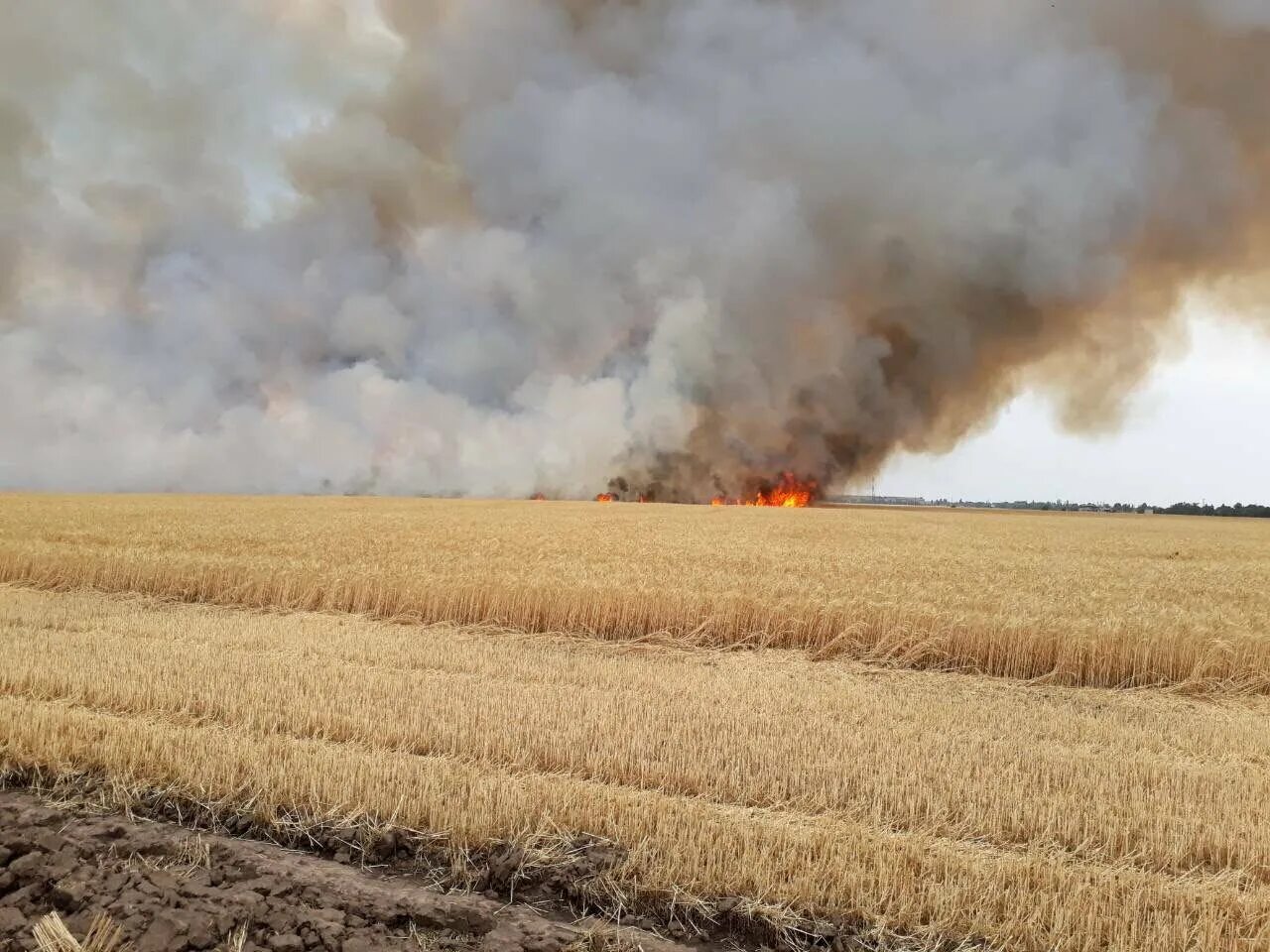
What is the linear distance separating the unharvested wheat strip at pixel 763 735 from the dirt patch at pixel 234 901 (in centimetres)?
185

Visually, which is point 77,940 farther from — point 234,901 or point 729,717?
point 729,717

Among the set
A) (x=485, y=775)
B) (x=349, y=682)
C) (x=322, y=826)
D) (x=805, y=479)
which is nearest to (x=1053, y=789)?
(x=485, y=775)

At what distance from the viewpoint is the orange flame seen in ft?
310

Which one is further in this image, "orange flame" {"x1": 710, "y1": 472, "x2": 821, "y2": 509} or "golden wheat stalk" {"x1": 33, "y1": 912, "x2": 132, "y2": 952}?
"orange flame" {"x1": 710, "y1": 472, "x2": 821, "y2": 509}

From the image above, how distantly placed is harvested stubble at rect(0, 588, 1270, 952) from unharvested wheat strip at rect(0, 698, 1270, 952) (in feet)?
0.05

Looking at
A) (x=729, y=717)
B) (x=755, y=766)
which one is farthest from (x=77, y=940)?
(x=729, y=717)

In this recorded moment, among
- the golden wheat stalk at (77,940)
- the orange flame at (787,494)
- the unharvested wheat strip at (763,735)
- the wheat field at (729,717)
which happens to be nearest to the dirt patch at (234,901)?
the golden wheat stalk at (77,940)

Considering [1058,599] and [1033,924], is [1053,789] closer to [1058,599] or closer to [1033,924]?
[1033,924]

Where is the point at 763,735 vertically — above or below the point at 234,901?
above

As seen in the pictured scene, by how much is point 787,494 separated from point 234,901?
94557mm

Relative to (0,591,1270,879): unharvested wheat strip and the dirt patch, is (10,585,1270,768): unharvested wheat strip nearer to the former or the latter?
(0,591,1270,879): unharvested wheat strip

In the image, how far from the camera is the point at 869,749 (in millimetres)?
6777

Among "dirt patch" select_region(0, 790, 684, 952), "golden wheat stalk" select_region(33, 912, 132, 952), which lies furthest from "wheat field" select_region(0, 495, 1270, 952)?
"golden wheat stalk" select_region(33, 912, 132, 952)

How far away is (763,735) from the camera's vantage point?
7102 millimetres
